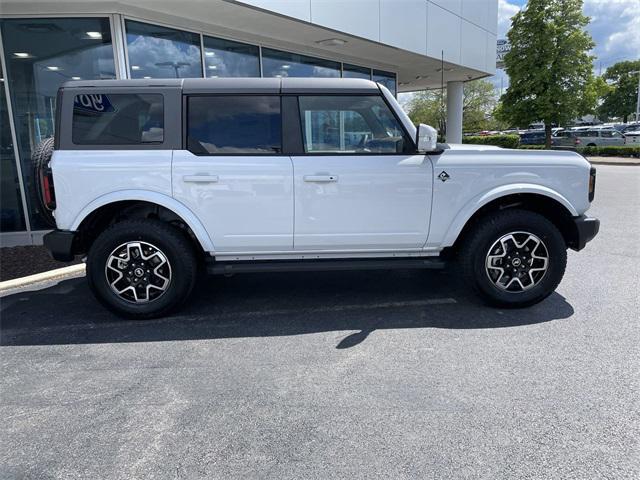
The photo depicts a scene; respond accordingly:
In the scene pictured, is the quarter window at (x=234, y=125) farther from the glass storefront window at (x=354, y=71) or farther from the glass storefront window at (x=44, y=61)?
the glass storefront window at (x=354, y=71)

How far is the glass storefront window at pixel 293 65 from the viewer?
9547 mm

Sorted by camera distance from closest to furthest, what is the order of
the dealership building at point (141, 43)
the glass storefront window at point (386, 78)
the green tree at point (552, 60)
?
the dealership building at point (141, 43), the glass storefront window at point (386, 78), the green tree at point (552, 60)

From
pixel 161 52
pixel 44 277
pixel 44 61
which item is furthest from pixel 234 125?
pixel 44 61

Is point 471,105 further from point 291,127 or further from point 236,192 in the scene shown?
point 236,192

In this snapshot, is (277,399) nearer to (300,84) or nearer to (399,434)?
(399,434)

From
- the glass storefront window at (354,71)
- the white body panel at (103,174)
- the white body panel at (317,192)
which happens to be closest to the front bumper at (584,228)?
the white body panel at (317,192)

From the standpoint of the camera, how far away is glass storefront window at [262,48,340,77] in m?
9.55

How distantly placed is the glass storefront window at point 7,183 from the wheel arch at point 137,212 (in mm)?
4177

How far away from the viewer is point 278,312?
4324 mm

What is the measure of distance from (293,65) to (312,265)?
286 inches

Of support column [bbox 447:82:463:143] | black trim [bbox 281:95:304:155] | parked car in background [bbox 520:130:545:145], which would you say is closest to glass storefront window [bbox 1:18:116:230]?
black trim [bbox 281:95:304:155]

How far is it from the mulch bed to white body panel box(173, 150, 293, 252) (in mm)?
2398

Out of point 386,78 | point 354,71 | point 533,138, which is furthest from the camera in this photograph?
point 533,138

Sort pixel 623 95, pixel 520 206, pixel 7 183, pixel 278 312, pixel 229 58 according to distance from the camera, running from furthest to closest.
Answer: pixel 623 95 < pixel 229 58 < pixel 7 183 < pixel 520 206 < pixel 278 312
